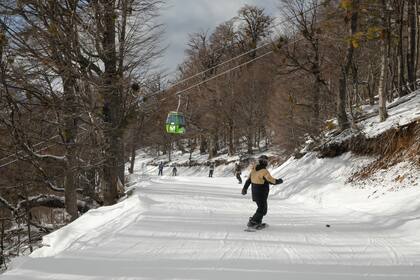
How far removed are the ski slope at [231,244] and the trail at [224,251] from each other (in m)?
0.01

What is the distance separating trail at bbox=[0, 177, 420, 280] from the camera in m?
5.80

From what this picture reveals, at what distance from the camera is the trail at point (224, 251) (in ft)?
19.0

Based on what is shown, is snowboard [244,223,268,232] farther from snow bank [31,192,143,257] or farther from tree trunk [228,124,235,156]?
tree trunk [228,124,235,156]

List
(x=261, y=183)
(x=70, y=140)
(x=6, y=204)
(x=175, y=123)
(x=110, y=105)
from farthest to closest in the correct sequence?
(x=175, y=123) < (x=110, y=105) < (x=6, y=204) < (x=70, y=140) < (x=261, y=183)

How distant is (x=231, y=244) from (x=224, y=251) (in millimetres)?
600

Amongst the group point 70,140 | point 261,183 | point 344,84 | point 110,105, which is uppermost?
point 344,84

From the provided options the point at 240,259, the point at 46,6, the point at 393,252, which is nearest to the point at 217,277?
the point at 240,259

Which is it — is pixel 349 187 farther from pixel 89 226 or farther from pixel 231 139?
pixel 231 139

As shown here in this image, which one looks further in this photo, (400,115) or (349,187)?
(400,115)

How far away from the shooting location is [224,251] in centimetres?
704

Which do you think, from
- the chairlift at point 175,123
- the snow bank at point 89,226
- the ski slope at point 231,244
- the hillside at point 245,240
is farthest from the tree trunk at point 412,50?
the snow bank at point 89,226

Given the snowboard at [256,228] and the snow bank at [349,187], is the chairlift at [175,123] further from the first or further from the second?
the snowboard at [256,228]

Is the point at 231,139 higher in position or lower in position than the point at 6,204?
higher

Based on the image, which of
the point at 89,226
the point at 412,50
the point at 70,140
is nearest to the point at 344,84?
the point at 412,50
